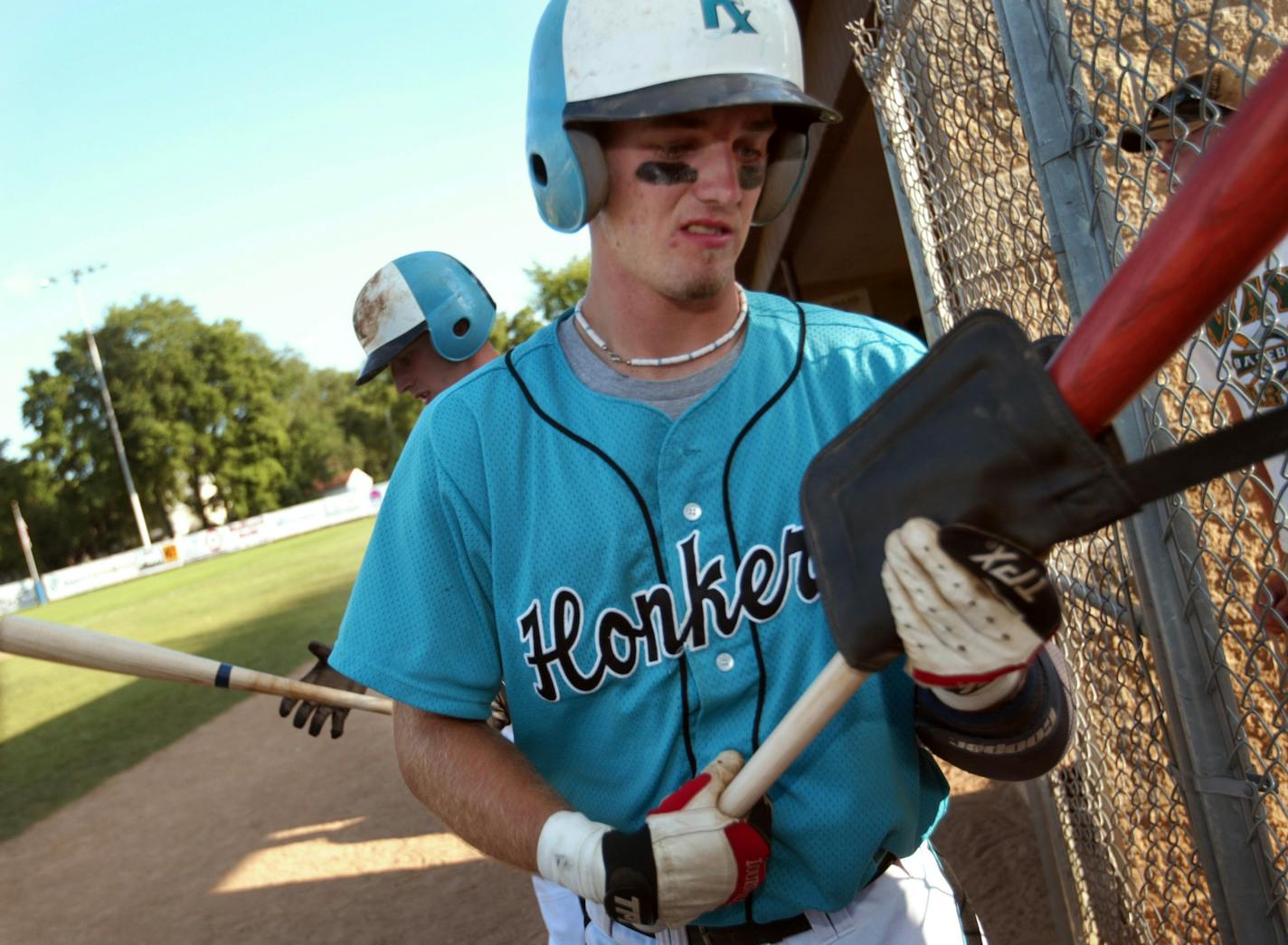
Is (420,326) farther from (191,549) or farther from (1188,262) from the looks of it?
(191,549)

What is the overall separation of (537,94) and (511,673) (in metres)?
1.13

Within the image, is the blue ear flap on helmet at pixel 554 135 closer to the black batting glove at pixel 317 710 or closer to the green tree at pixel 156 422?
the black batting glove at pixel 317 710

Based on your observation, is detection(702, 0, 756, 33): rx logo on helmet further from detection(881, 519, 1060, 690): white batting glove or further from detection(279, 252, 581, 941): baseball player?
detection(279, 252, 581, 941): baseball player

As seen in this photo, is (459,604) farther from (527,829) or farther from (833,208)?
(833,208)

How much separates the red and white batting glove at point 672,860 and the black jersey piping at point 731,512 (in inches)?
5.0

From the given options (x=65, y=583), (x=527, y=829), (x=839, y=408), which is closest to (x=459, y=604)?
(x=527, y=829)

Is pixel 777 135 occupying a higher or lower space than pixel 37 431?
lower

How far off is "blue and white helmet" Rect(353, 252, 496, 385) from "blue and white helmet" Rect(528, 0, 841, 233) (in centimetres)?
208

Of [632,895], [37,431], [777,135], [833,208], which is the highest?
[37,431]

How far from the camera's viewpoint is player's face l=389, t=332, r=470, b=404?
418 cm

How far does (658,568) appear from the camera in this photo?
186cm

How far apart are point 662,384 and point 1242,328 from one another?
1443mm

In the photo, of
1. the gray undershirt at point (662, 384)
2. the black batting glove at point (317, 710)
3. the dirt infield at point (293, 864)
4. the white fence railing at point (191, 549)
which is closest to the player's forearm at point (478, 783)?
the gray undershirt at point (662, 384)

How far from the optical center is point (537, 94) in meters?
2.02
